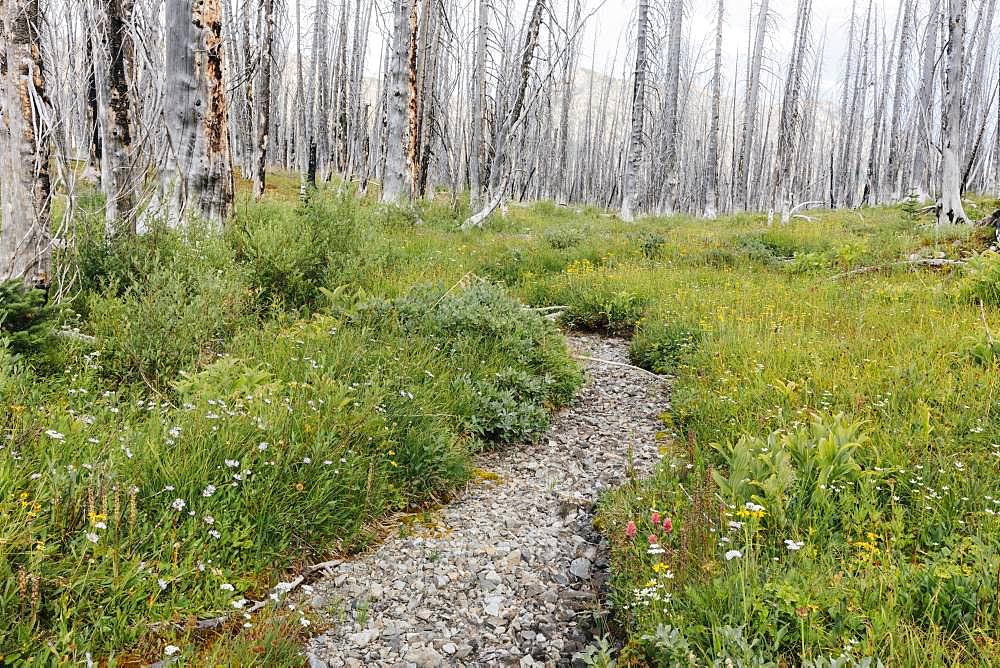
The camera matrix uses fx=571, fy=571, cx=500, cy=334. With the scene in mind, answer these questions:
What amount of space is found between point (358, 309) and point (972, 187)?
41.4 metres

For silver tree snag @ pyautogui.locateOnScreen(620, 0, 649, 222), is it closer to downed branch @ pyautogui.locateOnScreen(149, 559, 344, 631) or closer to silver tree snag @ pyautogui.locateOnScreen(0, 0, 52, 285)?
silver tree snag @ pyautogui.locateOnScreen(0, 0, 52, 285)

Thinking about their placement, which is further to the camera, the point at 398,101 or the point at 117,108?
the point at 398,101

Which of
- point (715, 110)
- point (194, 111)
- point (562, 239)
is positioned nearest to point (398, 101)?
point (562, 239)

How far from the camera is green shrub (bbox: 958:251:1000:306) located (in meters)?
6.12

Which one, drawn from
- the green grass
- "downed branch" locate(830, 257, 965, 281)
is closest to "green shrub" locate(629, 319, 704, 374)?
the green grass

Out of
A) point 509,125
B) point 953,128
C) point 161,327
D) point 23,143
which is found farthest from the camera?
point 509,125

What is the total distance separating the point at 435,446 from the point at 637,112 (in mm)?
17854

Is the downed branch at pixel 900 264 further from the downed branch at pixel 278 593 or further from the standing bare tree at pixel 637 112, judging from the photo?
the standing bare tree at pixel 637 112

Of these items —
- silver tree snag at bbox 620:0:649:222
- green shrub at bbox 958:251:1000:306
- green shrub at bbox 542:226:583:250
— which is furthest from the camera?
silver tree snag at bbox 620:0:649:222

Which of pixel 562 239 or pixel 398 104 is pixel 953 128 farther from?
pixel 398 104

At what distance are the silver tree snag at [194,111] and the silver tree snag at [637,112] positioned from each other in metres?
14.8

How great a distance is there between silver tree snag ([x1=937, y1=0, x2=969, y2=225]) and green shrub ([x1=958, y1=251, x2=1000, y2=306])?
254 inches

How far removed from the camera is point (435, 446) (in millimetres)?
3807

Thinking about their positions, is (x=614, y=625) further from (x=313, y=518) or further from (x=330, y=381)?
(x=330, y=381)
